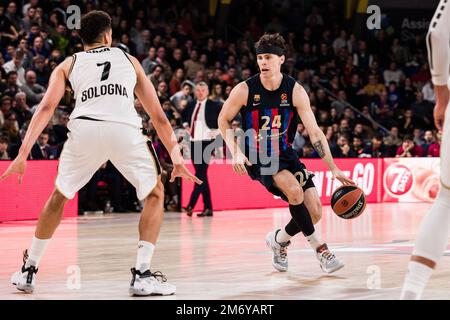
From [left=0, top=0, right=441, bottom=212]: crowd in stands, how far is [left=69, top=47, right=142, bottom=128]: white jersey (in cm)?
897

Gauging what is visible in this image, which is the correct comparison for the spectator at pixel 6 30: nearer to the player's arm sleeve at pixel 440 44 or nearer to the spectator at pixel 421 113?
the spectator at pixel 421 113

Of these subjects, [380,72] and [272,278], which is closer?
[272,278]

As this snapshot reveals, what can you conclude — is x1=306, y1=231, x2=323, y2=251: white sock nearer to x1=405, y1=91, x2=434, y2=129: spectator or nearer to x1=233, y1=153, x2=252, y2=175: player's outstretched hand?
x1=233, y1=153, x2=252, y2=175: player's outstretched hand

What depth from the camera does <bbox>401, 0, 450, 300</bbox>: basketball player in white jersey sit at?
5.27 metres

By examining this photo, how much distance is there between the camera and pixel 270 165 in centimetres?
872

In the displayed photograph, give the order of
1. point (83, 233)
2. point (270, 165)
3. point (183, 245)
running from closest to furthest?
point (270, 165) → point (183, 245) → point (83, 233)

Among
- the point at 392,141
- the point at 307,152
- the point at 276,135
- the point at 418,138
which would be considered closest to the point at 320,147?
the point at 276,135

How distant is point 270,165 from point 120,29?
549 inches

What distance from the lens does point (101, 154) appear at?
7.00 meters

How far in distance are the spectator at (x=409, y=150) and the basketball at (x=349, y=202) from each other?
1361 cm

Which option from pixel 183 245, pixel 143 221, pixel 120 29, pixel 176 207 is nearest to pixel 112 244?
pixel 183 245

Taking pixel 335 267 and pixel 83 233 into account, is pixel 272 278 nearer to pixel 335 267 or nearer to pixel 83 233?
pixel 335 267

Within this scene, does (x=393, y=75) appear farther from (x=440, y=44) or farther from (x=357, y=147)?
(x=440, y=44)

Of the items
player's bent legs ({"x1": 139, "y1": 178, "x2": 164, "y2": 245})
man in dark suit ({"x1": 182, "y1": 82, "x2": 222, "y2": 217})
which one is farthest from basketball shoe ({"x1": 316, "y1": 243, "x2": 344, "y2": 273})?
man in dark suit ({"x1": 182, "y1": 82, "x2": 222, "y2": 217})
